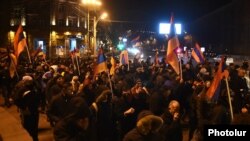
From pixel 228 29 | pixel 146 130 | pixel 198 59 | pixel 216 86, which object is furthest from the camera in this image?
pixel 228 29

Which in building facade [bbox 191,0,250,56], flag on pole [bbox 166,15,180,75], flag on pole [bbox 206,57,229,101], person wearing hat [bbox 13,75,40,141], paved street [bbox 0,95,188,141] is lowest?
paved street [bbox 0,95,188,141]

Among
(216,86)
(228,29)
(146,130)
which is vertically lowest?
(146,130)

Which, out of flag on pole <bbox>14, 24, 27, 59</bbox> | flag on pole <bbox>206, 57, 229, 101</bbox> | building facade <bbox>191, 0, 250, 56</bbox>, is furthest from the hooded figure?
building facade <bbox>191, 0, 250, 56</bbox>

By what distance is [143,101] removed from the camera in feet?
32.1

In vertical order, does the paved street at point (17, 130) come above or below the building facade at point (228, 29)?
below

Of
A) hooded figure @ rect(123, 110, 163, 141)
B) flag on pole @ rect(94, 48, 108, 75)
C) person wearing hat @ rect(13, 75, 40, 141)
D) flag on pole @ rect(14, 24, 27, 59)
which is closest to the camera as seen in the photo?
hooded figure @ rect(123, 110, 163, 141)

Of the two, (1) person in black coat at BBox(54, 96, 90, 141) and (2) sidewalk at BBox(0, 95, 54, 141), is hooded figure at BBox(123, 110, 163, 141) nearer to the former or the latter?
(1) person in black coat at BBox(54, 96, 90, 141)

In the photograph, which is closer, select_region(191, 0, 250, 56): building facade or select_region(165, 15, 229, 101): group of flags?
select_region(165, 15, 229, 101): group of flags

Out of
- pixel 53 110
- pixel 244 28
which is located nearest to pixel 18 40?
pixel 53 110

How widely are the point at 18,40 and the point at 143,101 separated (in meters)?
6.77

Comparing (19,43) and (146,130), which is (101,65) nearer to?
(19,43)

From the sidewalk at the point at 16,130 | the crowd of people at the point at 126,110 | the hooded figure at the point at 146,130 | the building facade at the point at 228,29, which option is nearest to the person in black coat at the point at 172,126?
the crowd of people at the point at 126,110

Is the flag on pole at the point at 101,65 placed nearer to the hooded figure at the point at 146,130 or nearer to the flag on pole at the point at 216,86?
the flag on pole at the point at 216,86

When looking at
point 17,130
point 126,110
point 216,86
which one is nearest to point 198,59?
point 17,130
